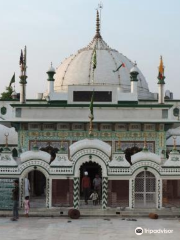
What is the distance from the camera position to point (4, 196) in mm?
17766

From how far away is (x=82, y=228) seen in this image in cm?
1431

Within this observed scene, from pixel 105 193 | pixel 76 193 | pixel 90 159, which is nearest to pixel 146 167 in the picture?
pixel 105 193

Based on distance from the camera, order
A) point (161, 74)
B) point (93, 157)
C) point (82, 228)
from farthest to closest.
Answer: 1. point (161, 74)
2. point (93, 157)
3. point (82, 228)

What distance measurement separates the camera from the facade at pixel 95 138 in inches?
730

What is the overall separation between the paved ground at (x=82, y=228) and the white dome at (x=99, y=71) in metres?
15.2

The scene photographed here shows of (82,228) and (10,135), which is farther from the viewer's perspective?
(10,135)

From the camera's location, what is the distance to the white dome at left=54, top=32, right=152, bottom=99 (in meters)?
30.6

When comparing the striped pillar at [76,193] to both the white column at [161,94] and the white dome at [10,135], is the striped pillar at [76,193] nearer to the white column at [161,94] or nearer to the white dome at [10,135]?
the white column at [161,94]

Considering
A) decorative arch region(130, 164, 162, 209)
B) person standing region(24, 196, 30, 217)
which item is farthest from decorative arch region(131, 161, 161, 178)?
person standing region(24, 196, 30, 217)

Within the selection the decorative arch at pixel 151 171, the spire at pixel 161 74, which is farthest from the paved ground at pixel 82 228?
the spire at pixel 161 74

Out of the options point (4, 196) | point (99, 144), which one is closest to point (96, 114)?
point (99, 144)

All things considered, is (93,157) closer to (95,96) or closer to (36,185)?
(36,185)

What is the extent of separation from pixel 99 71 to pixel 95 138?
31.1 ft

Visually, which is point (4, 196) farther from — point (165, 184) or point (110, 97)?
point (110, 97)
